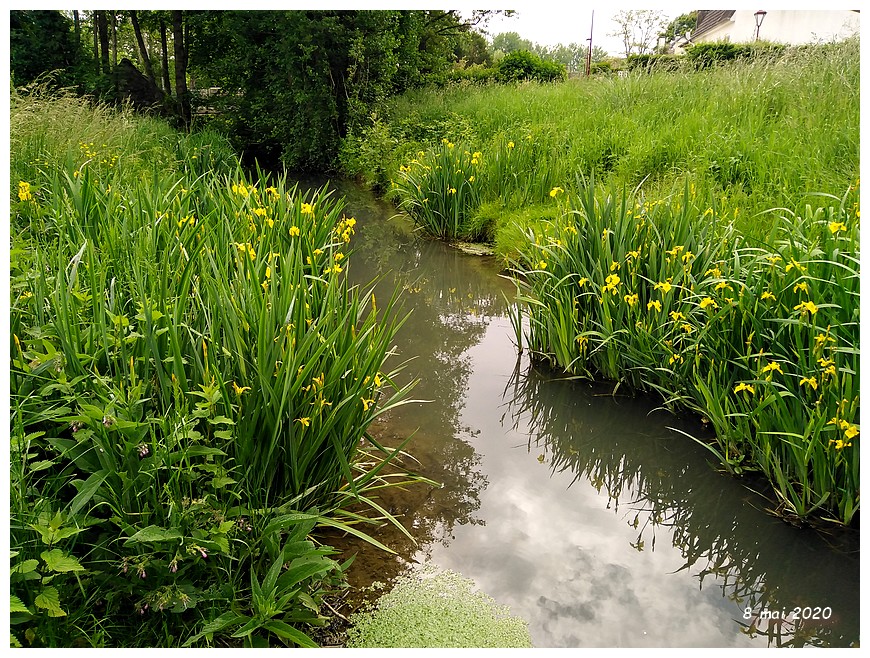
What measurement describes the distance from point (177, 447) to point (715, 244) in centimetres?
307

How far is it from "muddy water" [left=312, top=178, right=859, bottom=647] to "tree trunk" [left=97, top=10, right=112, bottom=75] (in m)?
16.5

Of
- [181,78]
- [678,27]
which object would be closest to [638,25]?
[678,27]

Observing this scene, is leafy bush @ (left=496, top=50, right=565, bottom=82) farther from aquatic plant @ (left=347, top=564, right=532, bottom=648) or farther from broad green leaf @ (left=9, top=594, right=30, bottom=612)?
broad green leaf @ (left=9, top=594, right=30, bottom=612)

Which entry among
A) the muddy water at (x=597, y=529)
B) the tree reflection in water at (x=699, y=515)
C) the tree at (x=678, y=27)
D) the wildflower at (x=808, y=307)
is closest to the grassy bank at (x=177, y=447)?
the muddy water at (x=597, y=529)

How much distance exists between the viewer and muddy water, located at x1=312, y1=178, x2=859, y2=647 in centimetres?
223

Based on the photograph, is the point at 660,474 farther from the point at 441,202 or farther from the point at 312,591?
the point at 441,202

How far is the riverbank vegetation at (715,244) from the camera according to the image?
260 centimetres

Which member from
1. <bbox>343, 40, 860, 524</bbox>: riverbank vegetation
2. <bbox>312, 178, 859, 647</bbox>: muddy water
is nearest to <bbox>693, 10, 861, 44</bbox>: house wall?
<bbox>343, 40, 860, 524</bbox>: riverbank vegetation

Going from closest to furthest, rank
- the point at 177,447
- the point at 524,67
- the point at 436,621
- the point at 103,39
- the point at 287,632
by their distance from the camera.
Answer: the point at 287,632 → the point at 177,447 → the point at 436,621 → the point at 103,39 → the point at 524,67

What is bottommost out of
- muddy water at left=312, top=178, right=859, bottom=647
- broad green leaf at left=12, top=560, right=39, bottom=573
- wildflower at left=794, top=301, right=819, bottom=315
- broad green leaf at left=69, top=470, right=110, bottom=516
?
muddy water at left=312, top=178, right=859, bottom=647

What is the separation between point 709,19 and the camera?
1112 inches

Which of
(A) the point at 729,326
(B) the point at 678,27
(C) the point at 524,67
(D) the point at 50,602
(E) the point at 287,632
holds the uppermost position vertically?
(B) the point at 678,27

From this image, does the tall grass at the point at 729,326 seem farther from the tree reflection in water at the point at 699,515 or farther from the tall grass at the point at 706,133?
the tall grass at the point at 706,133

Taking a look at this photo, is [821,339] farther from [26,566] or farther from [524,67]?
[524,67]
